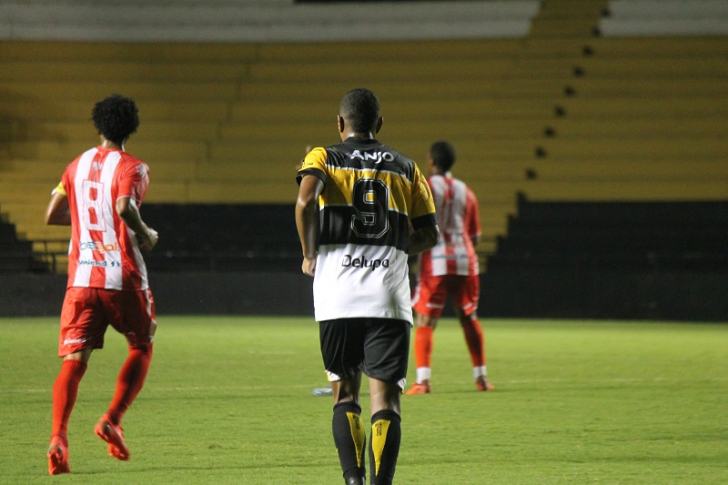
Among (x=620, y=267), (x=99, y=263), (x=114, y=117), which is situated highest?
(x=114, y=117)

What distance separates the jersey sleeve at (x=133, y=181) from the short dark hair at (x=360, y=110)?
1319 mm

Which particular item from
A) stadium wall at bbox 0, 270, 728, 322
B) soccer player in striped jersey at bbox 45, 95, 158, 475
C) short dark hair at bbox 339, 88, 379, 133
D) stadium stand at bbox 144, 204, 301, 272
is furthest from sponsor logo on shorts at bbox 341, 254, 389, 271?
stadium stand at bbox 144, 204, 301, 272

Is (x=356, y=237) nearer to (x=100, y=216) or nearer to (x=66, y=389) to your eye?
(x=100, y=216)

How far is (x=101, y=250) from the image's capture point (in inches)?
222

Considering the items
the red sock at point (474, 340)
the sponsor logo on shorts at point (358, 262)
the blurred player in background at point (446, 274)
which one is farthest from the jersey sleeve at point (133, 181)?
the red sock at point (474, 340)

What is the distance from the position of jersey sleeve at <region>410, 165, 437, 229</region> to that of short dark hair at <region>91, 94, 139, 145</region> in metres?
1.73

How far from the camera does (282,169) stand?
899 inches

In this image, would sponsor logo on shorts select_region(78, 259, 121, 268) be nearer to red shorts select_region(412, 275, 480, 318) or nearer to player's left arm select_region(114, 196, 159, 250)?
player's left arm select_region(114, 196, 159, 250)

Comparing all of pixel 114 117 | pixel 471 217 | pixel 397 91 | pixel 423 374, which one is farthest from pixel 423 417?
pixel 397 91

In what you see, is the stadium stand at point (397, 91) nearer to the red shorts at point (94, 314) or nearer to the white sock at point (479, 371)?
the white sock at point (479, 371)

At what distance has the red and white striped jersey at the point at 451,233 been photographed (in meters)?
9.12

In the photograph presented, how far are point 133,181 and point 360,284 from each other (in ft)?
5.27

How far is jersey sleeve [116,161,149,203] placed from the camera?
552 cm

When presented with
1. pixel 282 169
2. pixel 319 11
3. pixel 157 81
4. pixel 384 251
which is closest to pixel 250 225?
pixel 282 169
